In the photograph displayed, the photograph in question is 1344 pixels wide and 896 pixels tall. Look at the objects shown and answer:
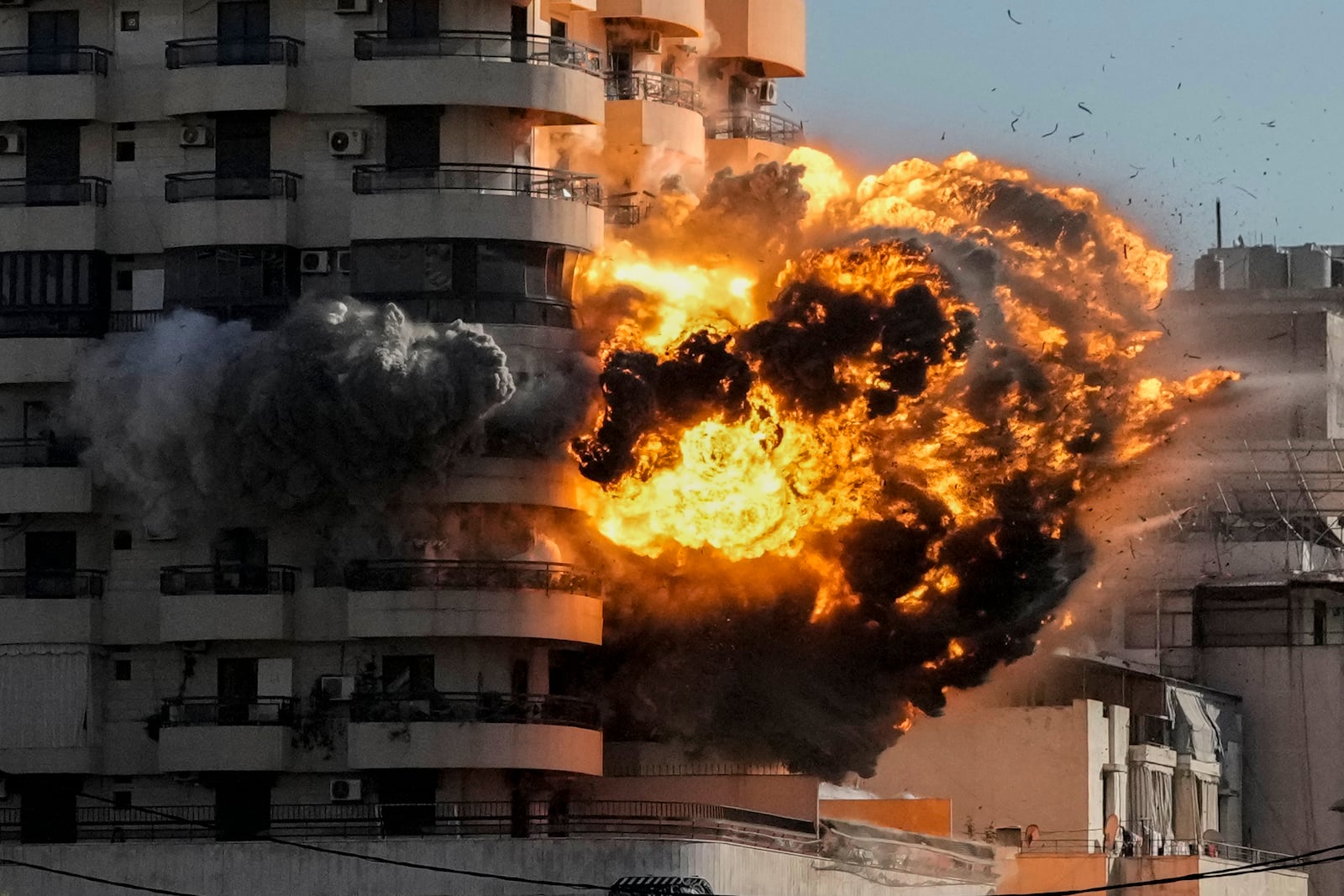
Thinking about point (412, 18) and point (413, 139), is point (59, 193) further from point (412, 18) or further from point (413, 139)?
point (412, 18)

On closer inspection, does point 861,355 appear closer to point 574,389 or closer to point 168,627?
point 574,389

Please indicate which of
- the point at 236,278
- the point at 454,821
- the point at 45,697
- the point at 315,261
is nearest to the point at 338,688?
the point at 454,821

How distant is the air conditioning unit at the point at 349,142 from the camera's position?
91.0m

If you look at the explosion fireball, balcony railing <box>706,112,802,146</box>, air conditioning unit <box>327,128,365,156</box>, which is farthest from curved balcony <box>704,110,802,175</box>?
air conditioning unit <box>327,128,365,156</box>

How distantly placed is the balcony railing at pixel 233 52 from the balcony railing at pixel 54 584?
1340 centimetres

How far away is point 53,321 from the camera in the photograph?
92.1m

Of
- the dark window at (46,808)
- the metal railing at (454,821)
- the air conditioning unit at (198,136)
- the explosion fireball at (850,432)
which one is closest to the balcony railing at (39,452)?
the dark window at (46,808)

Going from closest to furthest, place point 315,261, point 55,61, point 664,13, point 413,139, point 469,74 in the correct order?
1. point 469,74
2. point 413,139
3. point 315,261
4. point 55,61
5. point 664,13

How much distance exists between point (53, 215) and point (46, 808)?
50.6ft

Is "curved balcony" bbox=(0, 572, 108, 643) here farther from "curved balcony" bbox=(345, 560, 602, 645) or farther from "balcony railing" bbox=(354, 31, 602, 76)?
"balcony railing" bbox=(354, 31, 602, 76)

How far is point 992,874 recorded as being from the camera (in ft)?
323

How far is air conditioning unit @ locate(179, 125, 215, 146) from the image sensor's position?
91625mm

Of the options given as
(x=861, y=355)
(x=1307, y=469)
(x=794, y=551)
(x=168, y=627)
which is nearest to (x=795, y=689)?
(x=794, y=551)

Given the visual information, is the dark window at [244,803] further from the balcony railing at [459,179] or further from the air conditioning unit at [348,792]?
the balcony railing at [459,179]
